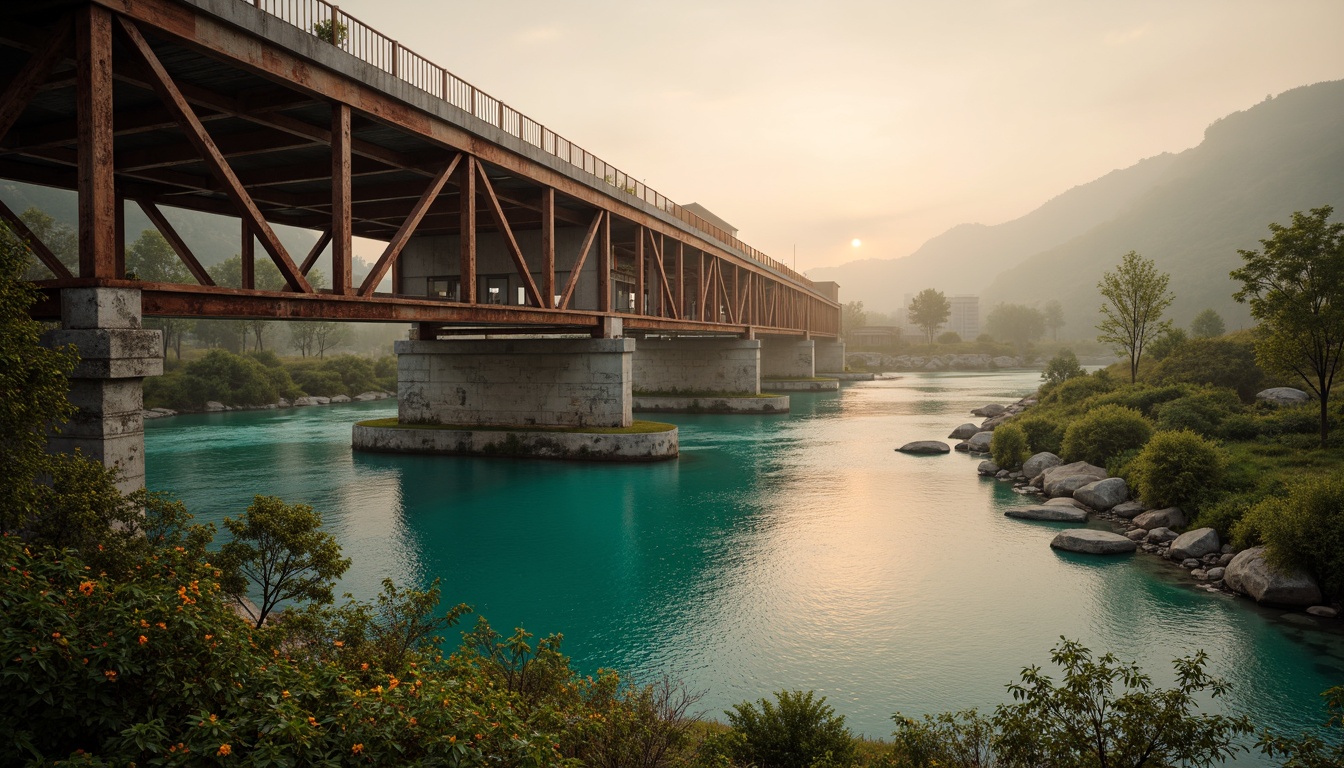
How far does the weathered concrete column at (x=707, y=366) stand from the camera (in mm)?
67438

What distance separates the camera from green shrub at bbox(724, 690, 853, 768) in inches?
360

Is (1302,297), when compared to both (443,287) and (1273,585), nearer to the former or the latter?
(1273,585)

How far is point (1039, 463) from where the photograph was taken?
111 feet

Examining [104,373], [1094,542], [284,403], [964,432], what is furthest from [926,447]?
[284,403]

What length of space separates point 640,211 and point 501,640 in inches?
1246

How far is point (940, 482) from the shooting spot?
3428 cm

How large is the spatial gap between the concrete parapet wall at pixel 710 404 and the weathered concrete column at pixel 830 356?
65589mm

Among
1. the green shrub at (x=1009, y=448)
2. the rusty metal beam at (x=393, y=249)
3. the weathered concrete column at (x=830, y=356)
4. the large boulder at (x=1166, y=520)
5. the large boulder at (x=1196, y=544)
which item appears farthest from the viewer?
the weathered concrete column at (x=830, y=356)

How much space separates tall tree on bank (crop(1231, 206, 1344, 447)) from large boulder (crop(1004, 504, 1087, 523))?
10095 millimetres

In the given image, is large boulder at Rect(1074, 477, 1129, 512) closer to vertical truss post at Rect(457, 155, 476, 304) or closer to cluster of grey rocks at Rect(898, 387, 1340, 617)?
cluster of grey rocks at Rect(898, 387, 1340, 617)

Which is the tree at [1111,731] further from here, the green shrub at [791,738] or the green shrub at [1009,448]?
the green shrub at [1009,448]

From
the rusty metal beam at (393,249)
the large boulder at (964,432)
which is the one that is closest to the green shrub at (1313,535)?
the rusty metal beam at (393,249)

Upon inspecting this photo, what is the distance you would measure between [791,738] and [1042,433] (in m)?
33.9

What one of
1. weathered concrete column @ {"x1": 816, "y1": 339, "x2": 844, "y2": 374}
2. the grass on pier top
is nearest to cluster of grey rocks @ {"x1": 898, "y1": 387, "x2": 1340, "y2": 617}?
the grass on pier top
